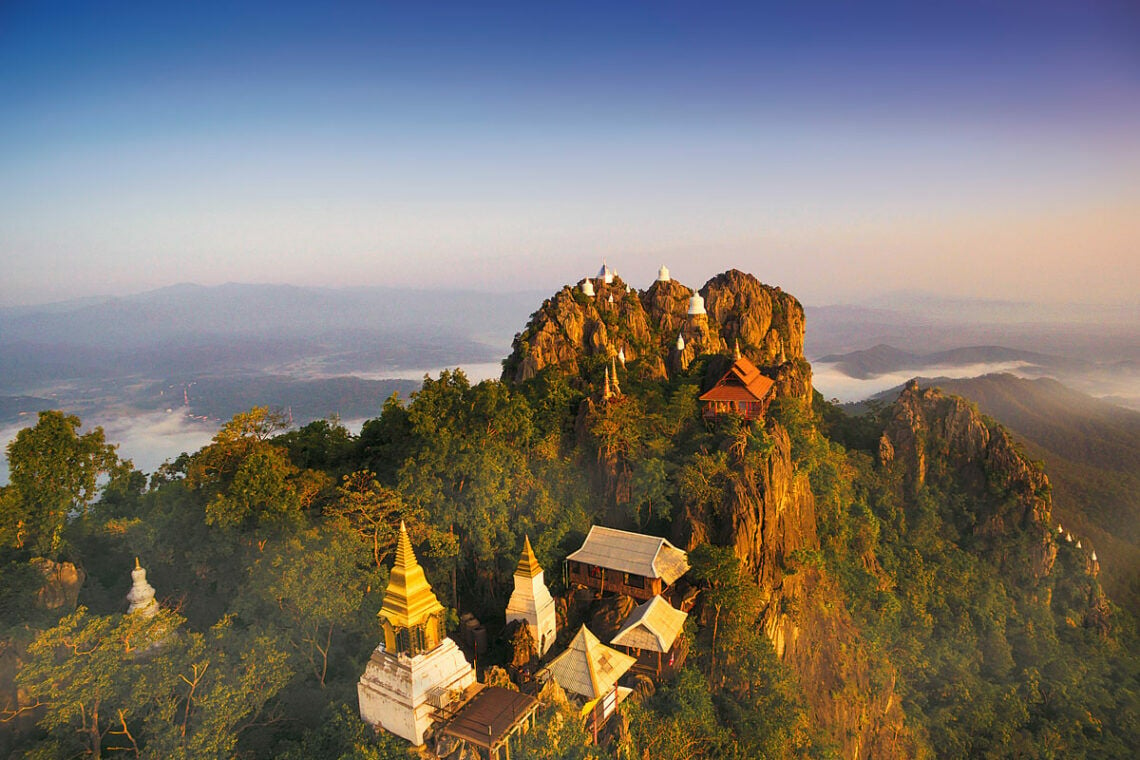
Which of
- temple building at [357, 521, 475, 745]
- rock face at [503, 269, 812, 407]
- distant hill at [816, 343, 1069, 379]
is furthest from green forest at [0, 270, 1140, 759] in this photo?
distant hill at [816, 343, 1069, 379]

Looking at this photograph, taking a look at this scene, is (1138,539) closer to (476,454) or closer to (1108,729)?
(1108,729)

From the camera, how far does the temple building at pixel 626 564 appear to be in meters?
26.9

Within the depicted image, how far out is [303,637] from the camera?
2244cm

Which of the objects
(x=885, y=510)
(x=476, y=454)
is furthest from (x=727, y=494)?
(x=885, y=510)

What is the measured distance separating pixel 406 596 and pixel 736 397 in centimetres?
2514

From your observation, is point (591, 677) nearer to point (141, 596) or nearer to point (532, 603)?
point (532, 603)

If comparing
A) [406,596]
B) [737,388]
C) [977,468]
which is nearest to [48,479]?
[406,596]

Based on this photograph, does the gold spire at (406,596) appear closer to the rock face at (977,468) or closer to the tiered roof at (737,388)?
the tiered roof at (737,388)

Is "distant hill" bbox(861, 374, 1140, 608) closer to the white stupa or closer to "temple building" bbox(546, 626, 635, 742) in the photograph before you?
"temple building" bbox(546, 626, 635, 742)

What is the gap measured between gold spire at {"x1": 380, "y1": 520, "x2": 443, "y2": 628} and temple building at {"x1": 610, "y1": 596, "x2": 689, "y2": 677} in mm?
9918

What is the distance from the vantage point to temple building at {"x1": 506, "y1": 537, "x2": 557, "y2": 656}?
24.5 metres

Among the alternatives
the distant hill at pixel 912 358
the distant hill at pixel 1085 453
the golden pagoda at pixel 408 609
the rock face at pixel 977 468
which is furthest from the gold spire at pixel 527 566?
the distant hill at pixel 912 358

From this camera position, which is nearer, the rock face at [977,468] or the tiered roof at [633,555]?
the tiered roof at [633,555]

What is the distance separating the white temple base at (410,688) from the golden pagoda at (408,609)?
0.35 meters
